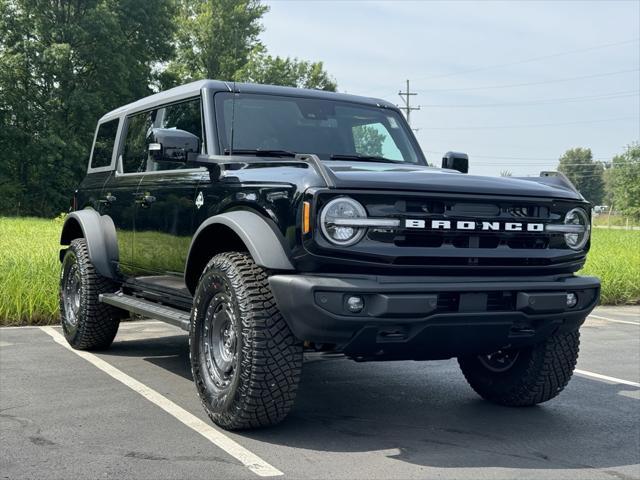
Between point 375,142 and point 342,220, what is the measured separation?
2038 mm

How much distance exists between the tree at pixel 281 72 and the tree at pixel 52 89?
43.4 feet

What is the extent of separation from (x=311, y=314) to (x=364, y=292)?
0.27 m

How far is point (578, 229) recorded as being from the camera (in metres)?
4.43

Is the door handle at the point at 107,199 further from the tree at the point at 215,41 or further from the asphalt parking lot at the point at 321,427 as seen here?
the tree at the point at 215,41

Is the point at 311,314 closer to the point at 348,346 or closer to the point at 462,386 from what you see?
the point at 348,346

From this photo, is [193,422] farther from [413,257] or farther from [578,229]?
[578,229]

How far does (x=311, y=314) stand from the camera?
12.2ft

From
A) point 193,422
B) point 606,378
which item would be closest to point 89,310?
point 193,422

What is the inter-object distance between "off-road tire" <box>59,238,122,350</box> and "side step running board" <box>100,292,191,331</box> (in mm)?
200

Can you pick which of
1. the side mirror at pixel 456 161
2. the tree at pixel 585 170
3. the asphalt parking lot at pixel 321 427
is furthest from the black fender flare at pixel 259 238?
the tree at pixel 585 170

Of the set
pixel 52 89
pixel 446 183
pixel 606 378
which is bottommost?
pixel 606 378

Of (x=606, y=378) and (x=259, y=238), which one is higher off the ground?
(x=259, y=238)

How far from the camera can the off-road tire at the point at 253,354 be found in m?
3.95

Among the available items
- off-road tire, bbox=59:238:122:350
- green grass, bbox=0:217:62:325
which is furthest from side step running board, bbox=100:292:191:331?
green grass, bbox=0:217:62:325
